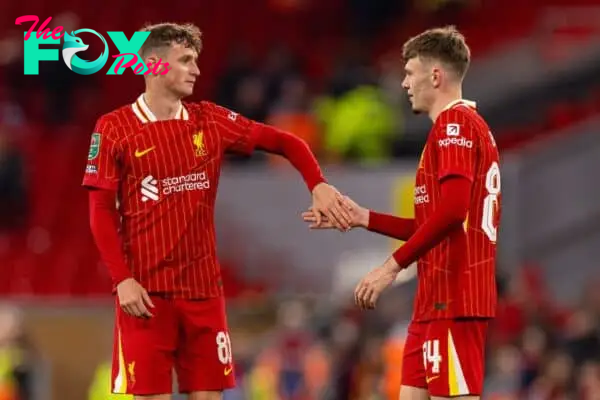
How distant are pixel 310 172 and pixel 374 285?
0.83 m

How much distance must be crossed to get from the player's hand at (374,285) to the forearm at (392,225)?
0.41 meters

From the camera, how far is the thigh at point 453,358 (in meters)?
7.13

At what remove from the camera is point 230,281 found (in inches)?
652

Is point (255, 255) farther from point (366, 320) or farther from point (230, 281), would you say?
point (366, 320)

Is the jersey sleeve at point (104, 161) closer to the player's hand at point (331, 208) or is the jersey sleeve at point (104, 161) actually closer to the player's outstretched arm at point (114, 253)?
the player's outstretched arm at point (114, 253)

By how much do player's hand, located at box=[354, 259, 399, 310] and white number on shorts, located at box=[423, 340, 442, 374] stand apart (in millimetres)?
315

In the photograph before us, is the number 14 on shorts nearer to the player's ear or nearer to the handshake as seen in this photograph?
the handshake

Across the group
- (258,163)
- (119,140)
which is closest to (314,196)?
(119,140)

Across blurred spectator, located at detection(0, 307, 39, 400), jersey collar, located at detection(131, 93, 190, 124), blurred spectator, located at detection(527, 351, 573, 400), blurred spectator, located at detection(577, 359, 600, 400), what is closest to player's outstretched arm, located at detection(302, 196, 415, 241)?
jersey collar, located at detection(131, 93, 190, 124)

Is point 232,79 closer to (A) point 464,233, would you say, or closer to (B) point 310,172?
(B) point 310,172

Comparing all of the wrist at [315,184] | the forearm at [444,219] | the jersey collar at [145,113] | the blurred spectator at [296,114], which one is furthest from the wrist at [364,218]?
the blurred spectator at [296,114]

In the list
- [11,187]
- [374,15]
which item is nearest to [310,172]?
[11,187]

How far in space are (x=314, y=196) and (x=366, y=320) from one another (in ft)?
21.0

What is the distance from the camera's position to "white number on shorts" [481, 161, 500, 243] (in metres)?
7.25
